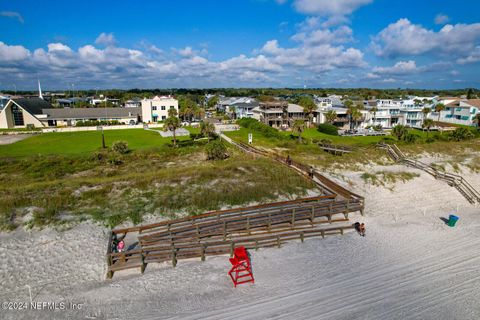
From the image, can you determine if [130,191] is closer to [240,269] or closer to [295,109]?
[240,269]

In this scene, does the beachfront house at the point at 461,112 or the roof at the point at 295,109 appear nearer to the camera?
the roof at the point at 295,109

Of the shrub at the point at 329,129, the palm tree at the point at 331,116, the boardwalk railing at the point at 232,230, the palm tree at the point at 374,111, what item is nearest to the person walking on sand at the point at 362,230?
the boardwalk railing at the point at 232,230

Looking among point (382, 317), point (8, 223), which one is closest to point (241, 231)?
point (382, 317)

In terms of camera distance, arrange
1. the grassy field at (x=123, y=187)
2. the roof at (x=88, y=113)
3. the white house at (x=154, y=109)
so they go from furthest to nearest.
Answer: the white house at (x=154, y=109), the roof at (x=88, y=113), the grassy field at (x=123, y=187)

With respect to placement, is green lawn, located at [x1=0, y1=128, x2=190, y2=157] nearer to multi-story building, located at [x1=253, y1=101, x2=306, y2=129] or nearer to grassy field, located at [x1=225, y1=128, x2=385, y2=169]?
grassy field, located at [x1=225, y1=128, x2=385, y2=169]

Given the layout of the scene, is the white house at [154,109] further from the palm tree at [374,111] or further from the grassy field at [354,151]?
the palm tree at [374,111]

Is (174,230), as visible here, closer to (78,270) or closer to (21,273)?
(78,270)

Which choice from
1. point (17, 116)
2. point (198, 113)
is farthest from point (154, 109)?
point (17, 116)
